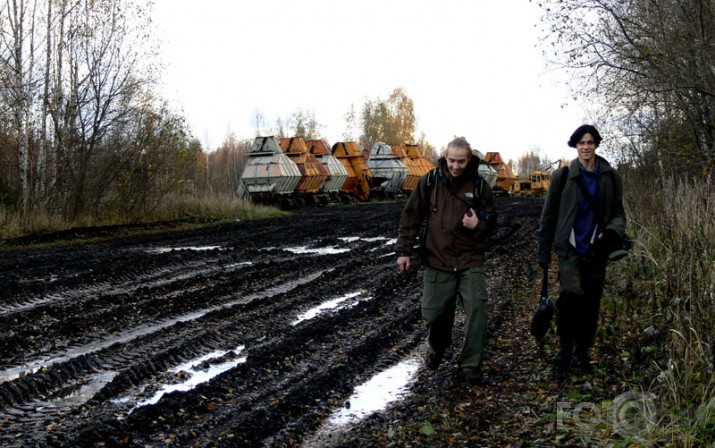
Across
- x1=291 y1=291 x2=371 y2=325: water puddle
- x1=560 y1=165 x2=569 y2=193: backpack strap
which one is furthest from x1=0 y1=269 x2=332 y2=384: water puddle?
x1=560 y1=165 x2=569 y2=193: backpack strap

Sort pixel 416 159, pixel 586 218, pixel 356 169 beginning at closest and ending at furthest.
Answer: pixel 586 218
pixel 356 169
pixel 416 159

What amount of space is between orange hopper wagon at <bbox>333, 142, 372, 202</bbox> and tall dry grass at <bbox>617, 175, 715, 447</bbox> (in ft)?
113

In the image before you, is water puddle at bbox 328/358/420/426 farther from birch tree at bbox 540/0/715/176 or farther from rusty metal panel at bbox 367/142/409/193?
rusty metal panel at bbox 367/142/409/193

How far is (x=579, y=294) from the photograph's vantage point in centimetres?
528

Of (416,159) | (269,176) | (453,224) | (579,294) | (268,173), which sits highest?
(416,159)

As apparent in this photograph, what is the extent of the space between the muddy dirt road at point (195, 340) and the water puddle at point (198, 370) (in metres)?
0.02

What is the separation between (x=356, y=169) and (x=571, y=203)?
37892mm

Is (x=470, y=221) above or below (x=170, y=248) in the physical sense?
above

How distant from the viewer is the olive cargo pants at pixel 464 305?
530 centimetres

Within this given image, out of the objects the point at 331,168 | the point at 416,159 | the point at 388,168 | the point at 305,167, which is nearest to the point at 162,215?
the point at 305,167

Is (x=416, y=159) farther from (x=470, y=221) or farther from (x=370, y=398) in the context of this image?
(x=370, y=398)

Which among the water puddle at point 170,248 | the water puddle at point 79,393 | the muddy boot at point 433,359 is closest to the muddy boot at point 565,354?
the muddy boot at point 433,359

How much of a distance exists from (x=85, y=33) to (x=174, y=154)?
4.39 m

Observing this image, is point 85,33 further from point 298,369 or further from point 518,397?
point 518,397
